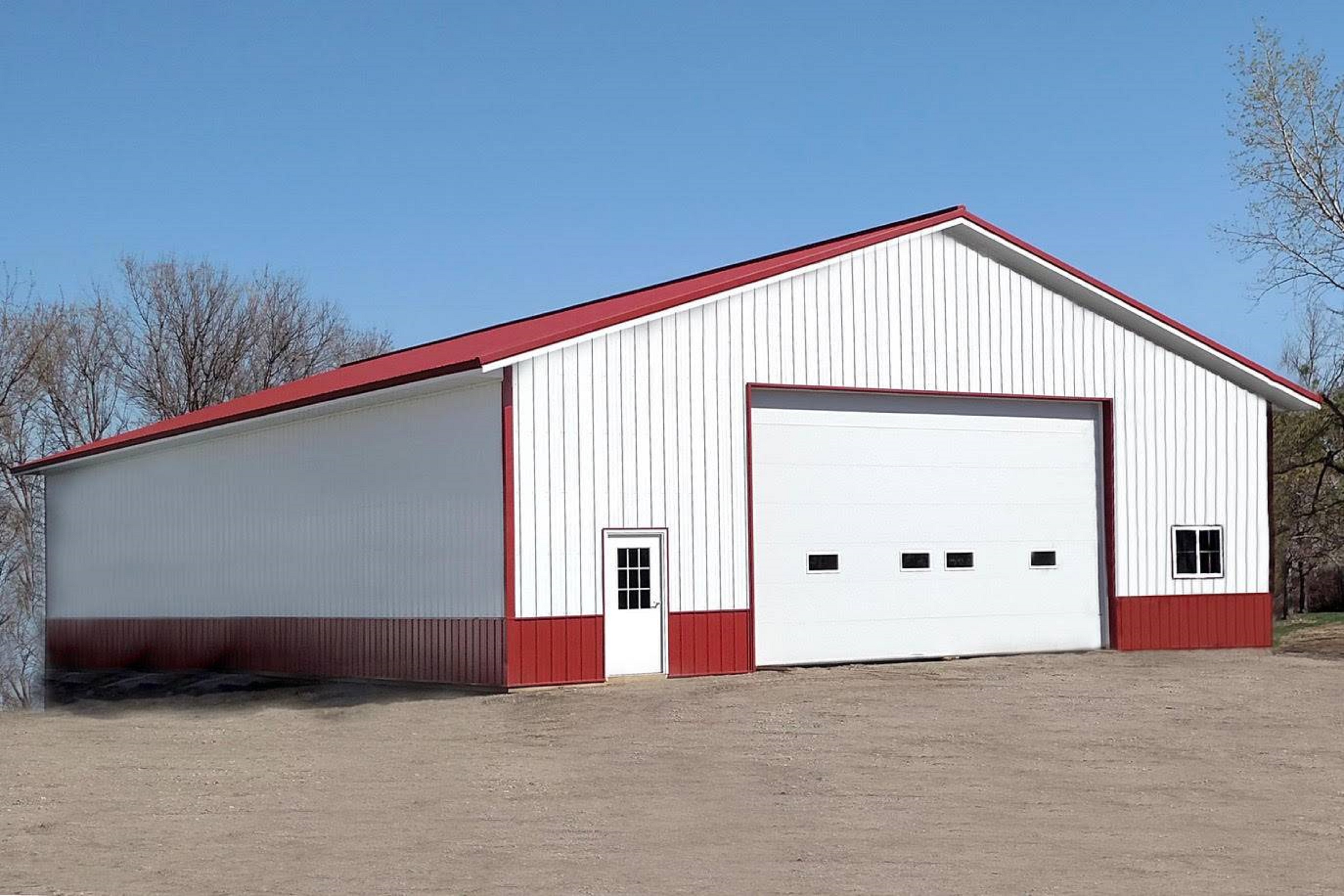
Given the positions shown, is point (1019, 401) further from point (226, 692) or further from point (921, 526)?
point (226, 692)

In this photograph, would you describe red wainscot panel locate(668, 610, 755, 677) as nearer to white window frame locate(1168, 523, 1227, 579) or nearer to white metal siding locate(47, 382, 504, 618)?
white metal siding locate(47, 382, 504, 618)

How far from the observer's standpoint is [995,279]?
26.6 m

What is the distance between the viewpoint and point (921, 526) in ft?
84.7

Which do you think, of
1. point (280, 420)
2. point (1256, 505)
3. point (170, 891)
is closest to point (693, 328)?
point (280, 420)

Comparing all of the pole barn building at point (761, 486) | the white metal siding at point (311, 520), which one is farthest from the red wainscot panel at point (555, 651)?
the white metal siding at point (311, 520)

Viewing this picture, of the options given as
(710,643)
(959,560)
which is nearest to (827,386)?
(959,560)

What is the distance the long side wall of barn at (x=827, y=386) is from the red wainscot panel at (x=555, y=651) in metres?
0.06

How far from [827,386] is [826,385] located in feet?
0.08

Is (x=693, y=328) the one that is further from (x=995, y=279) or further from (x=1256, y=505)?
(x=1256, y=505)

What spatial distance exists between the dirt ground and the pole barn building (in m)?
1.52

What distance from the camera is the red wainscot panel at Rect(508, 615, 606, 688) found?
71.1 feet

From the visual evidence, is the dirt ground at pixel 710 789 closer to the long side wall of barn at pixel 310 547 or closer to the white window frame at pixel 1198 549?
the long side wall of barn at pixel 310 547

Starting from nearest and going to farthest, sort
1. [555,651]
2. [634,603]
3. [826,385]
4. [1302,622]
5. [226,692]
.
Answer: [555,651] → [634,603] → [826,385] → [226,692] → [1302,622]

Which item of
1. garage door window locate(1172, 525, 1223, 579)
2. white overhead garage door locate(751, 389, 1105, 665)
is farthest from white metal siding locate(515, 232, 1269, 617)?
white overhead garage door locate(751, 389, 1105, 665)
